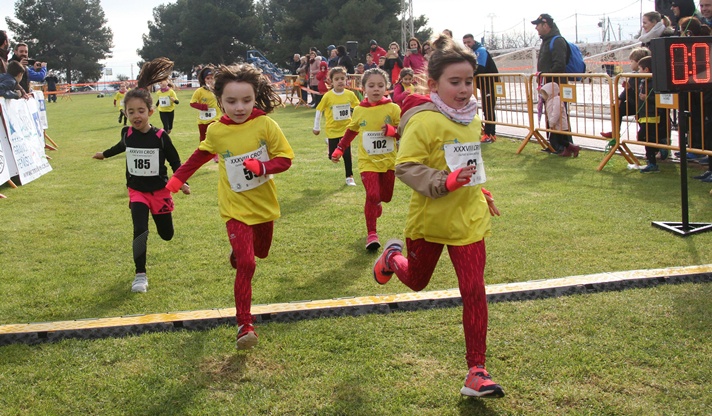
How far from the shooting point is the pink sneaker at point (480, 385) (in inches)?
140

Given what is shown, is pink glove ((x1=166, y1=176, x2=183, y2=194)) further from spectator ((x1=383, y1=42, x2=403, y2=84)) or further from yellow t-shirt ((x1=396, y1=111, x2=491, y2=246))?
spectator ((x1=383, y1=42, x2=403, y2=84))

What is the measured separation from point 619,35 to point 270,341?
1396 inches

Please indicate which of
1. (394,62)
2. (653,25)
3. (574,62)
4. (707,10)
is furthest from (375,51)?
(707,10)

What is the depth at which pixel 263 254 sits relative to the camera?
5293mm

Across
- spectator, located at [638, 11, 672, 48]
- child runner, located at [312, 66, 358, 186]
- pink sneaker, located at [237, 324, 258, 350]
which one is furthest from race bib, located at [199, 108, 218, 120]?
pink sneaker, located at [237, 324, 258, 350]

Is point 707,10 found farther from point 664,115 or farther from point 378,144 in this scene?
point 378,144

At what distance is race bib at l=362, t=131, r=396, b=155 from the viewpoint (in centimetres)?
725

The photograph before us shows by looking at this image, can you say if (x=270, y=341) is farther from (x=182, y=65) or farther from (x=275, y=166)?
(x=182, y=65)

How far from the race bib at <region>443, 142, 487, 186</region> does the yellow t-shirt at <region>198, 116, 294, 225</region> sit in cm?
141

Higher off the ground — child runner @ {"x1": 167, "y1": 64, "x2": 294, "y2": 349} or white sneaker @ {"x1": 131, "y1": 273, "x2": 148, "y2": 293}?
child runner @ {"x1": 167, "y1": 64, "x2": 294, "y2": 349}

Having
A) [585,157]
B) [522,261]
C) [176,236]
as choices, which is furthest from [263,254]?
[585,157]

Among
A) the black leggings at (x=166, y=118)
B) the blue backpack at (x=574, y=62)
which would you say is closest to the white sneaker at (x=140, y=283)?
the blue backpack at (x=574, y=62)

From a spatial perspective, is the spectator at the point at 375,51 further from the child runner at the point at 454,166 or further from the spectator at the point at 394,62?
the child runner at the point at 454,166

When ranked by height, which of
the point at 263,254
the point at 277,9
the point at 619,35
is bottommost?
the point at 263,254
